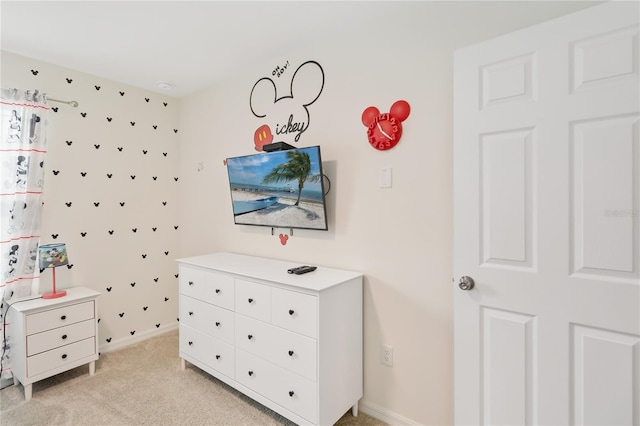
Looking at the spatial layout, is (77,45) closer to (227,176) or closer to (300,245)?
(227,176)

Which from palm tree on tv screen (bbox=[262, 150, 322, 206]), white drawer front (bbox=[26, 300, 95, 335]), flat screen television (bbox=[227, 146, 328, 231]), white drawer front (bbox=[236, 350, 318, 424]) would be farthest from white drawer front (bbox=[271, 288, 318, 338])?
white drawer front (bbox=[26, 300, 95, 335])

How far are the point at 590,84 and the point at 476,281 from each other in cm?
92

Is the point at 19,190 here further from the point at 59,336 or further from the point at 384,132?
the point at 384,132

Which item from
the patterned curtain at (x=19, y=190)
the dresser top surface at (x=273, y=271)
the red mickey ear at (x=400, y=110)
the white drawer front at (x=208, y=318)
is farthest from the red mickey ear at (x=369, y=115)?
the patterned curtain at (x=19, y=190)

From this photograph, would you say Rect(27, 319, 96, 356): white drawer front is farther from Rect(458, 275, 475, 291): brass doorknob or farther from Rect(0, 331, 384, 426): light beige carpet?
Rect(458, 275, 475, 291): brass doorknob

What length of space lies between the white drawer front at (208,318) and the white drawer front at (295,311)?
45cm

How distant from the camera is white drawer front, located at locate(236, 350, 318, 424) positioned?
70.3 inches

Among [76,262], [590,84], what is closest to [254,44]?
[590,84]

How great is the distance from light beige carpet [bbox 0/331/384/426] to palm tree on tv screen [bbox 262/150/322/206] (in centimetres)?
141

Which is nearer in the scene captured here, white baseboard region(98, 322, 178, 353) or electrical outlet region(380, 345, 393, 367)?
electrical outlet region(380, 345, 393, 367)

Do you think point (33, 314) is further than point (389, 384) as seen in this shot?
Yes

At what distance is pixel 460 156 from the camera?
1573 mm

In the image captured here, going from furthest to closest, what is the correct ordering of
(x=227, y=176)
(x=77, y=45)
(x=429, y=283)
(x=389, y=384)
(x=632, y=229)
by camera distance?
(x=227, y=176)
(x=77, y=45)
(x=389, y=384)
(x=429, y=283)
(x=632, y=229)

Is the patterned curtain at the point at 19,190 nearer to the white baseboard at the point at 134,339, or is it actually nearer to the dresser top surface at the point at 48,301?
the dresser top surface at the point at 48,301
